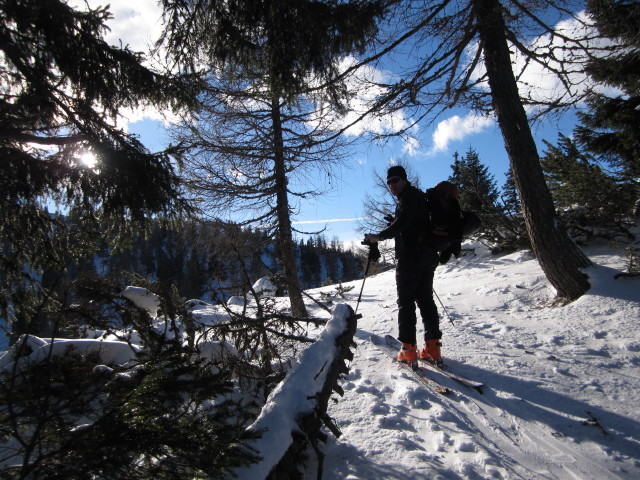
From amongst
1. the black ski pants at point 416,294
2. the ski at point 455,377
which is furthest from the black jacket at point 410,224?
the ski at point 455,377

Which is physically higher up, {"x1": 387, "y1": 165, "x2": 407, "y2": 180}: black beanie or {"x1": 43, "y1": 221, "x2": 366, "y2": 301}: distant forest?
{"x1": 387, "y1": 165, "x2": 407, "y2": 180}: black beanie

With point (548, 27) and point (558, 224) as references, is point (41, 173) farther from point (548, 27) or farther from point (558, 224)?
point (548, 27)

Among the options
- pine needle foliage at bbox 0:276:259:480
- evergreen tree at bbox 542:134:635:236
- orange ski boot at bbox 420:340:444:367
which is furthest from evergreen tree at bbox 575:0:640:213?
pine needle foliage at bbox 0:276:259:480

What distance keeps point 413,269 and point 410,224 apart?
518 mm

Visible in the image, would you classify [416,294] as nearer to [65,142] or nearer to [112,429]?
[112,429]

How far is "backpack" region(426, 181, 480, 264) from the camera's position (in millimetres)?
3545

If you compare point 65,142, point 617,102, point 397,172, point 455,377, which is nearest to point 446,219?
point 397,172

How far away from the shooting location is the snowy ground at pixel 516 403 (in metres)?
1.96

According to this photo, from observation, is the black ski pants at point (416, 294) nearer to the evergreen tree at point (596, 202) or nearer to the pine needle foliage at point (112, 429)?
the pine needle foliage at point (112, 429)

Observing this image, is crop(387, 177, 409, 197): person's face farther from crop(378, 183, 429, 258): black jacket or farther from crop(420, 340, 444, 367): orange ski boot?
crop(420, 340, 444, 367): orange ski boot

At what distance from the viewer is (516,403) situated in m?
2.61

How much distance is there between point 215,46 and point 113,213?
2.48 m

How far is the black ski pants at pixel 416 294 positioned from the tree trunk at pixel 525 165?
7.25 ft

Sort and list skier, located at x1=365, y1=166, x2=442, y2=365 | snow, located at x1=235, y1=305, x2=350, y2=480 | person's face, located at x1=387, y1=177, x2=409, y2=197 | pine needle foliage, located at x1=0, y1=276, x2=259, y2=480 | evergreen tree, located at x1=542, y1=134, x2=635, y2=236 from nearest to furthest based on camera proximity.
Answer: pine needle foliage, located at x1=0, y1=276, x2=259, y2=480, snow, located at x1=235, y1=305, x2=350, y2=480, skier, located at x1=365, y1=166, x2=442, y2=365, person's face, located at x1=387, y1=177, x2=409, y2=197, evergreen tree, located at x1=542, y1=134, x2=635, y2=236
